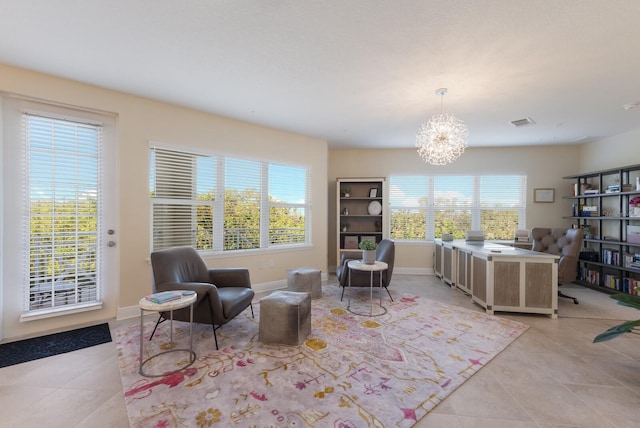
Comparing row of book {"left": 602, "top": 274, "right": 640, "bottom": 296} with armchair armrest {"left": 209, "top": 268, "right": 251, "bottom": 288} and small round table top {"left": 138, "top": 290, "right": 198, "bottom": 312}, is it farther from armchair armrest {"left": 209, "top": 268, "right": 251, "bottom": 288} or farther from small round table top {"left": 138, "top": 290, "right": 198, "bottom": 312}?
small round table top {"left": 138, "top": 290, "right": 198, "bottom": 312}

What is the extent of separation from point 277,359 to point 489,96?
146 inches

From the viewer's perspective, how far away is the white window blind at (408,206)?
605 centimetres

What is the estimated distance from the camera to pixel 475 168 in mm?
5855

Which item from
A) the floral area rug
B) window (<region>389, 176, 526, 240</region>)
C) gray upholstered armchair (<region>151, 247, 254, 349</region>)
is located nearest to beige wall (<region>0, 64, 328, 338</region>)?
the floral area rug

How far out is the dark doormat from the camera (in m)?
2.48

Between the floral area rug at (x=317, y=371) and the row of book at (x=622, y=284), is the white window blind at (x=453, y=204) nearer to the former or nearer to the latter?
the row of book at (x=622, y=284)

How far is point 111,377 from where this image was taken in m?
2.19

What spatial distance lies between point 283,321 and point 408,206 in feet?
14.0

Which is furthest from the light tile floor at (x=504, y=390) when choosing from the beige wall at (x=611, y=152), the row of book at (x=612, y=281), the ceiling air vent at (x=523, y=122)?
the beige wall at (x=611, y=152)

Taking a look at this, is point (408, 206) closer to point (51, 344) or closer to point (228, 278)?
point (228, 278)

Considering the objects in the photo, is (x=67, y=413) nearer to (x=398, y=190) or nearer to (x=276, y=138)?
(x=276, y=138)

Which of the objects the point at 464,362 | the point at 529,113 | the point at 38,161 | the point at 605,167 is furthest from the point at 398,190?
the point at 38,161

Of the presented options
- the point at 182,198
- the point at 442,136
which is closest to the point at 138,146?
the point at 182,198

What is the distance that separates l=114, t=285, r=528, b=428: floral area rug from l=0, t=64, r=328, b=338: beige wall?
72 cm
